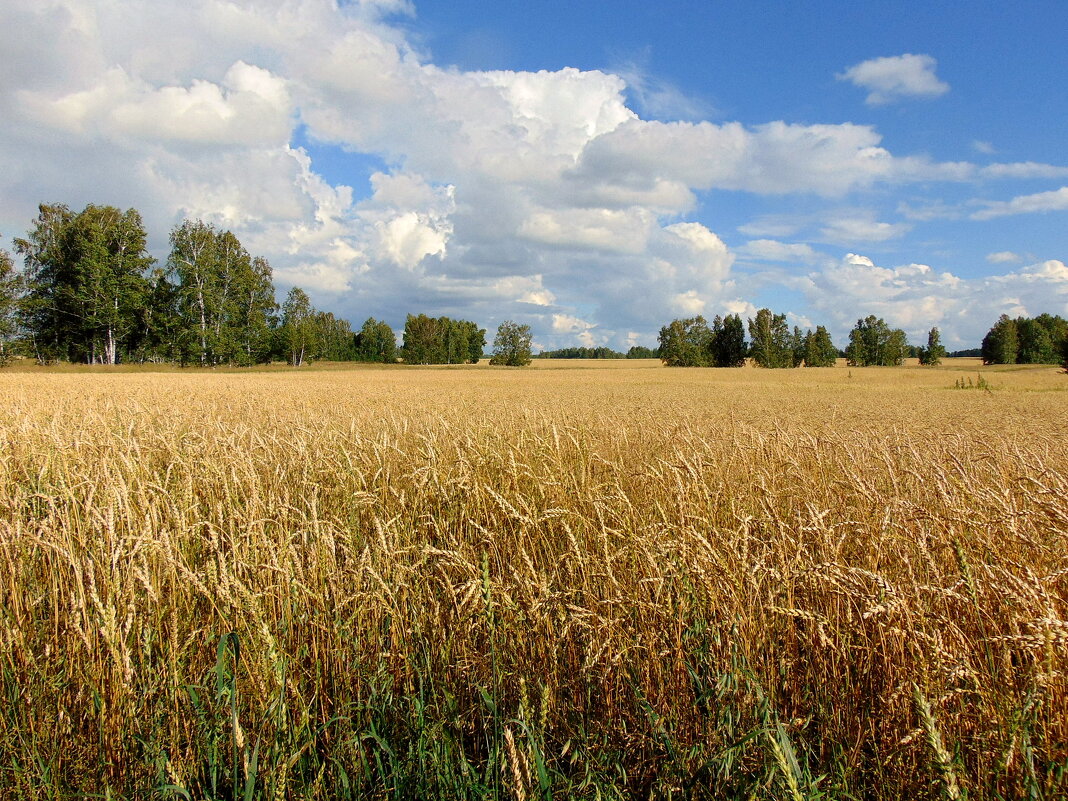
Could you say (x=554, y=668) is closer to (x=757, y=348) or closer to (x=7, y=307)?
(x=7, y=307)

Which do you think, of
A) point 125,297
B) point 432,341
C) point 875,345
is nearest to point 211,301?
point 125,297

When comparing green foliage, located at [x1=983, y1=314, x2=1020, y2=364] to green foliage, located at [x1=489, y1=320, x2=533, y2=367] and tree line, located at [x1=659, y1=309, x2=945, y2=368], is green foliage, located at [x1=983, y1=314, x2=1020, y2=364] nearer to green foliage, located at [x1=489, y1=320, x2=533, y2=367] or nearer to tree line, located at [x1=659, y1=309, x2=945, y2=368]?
tree line, located at [x1=659, y1=309, x2=945, y2=368]

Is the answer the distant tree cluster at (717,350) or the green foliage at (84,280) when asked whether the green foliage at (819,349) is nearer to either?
the distant tree cluster at (717,350)

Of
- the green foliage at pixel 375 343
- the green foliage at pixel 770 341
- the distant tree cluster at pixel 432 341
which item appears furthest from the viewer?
the green foliage at pixel 375 343

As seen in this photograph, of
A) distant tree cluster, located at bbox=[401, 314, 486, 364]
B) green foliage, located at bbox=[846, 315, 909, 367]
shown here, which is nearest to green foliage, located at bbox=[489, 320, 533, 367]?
distant tree cluster, located at bbox=[401, 314, 486, 364]

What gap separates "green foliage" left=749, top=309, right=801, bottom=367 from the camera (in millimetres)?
90750

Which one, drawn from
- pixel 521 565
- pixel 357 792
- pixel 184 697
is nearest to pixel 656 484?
pixel 521 565

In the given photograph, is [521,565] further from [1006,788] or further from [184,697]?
[1006,788]

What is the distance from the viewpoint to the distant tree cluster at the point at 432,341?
100 meters

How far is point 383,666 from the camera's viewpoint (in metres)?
2.37

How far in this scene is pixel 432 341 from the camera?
334 ft

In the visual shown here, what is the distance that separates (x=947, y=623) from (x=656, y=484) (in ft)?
6.83

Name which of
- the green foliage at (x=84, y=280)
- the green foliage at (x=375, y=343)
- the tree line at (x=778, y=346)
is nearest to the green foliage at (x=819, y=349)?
the tree line at (x=778, y=346)

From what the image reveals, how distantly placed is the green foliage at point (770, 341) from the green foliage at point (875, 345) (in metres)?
13.5
